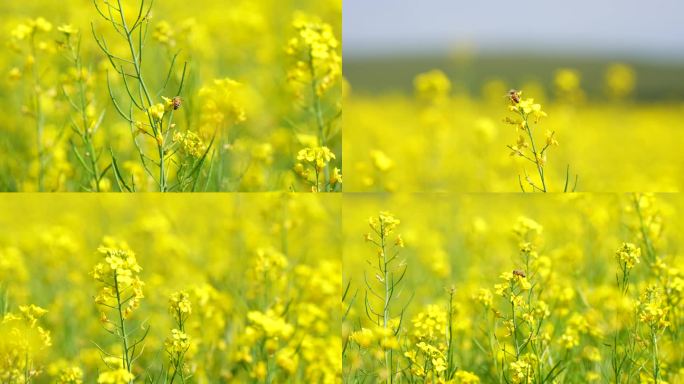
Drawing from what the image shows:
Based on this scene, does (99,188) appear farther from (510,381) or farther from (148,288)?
(510,381)

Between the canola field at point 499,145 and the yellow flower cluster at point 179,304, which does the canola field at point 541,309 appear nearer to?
the canola field at point 499,145

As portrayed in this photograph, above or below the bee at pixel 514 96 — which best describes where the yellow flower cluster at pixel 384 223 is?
below

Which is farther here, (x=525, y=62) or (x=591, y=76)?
(x=525, y=62)

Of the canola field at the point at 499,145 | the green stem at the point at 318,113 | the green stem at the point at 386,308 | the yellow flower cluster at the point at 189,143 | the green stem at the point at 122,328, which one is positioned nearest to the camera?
the green stem at the point at 122,328

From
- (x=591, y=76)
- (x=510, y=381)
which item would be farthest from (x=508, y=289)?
(x=591, y=76)

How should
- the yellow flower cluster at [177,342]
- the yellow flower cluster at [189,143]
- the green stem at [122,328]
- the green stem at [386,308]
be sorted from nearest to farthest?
the green stem at [122,328] < the yellow flower cluster at [177,342] < the green stem at [386,308] < the yellow flower cluster at [189,143]

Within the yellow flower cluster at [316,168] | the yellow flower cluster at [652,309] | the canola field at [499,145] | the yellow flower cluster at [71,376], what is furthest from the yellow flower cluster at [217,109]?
the yellow flower cluster at [652,309]

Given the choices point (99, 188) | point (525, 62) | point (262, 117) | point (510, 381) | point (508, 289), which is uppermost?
point (525, 62)
